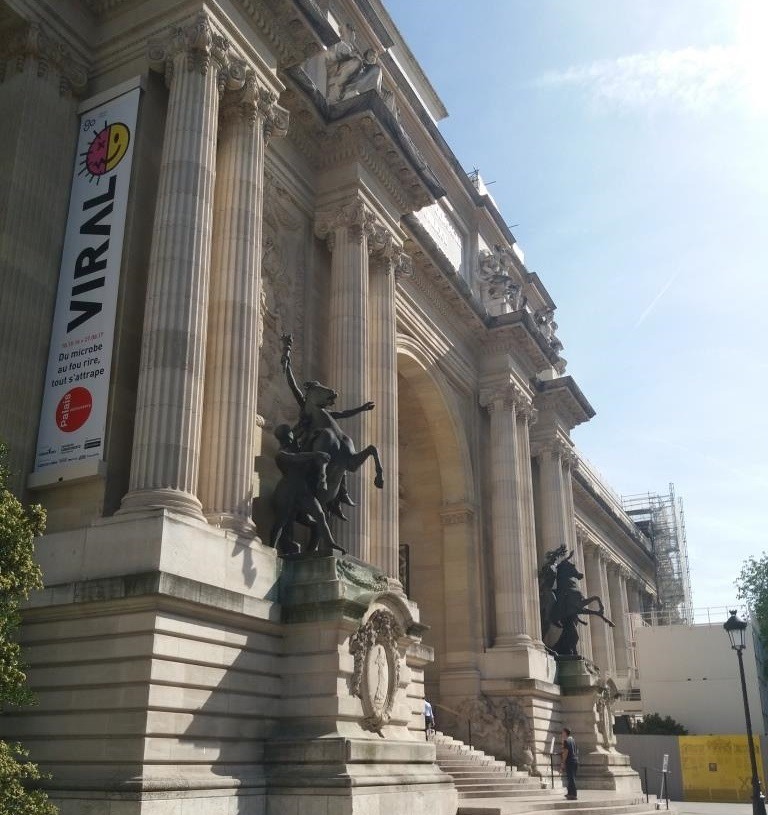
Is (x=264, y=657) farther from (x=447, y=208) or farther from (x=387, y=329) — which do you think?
(x=447, y=208)

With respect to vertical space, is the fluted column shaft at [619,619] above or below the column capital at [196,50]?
below

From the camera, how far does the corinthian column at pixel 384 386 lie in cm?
2158

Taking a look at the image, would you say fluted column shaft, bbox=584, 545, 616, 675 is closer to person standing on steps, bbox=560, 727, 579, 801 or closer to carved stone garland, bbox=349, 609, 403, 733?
person standing on steps, bbox=560, 727, 579, 801

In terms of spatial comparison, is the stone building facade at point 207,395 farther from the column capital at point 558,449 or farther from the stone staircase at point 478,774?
the column capital at point 558,449

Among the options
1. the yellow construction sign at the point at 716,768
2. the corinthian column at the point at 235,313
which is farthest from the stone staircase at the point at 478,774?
the yellow construction sign at the point at 716,768

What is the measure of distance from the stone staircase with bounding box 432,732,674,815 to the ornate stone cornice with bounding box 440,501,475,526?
739 centimetres

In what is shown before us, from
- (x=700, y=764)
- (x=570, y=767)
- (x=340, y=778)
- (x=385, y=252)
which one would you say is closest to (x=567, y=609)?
(x=570, y=767)

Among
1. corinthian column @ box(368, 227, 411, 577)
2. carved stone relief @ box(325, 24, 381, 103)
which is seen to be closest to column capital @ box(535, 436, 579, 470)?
corinthian column @ box(368, 227, 411, 577)

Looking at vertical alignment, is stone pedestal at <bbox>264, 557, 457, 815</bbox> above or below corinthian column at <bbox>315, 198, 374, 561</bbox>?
below

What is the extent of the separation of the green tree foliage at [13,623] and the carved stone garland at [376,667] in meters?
5.74

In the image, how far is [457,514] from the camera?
31.6 metres

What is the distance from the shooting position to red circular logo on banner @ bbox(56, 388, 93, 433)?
49.6 feet

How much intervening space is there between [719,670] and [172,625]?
37.9 m

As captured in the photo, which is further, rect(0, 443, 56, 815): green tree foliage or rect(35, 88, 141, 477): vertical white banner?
rect(35, 88, 141, 477): vertical white banner
